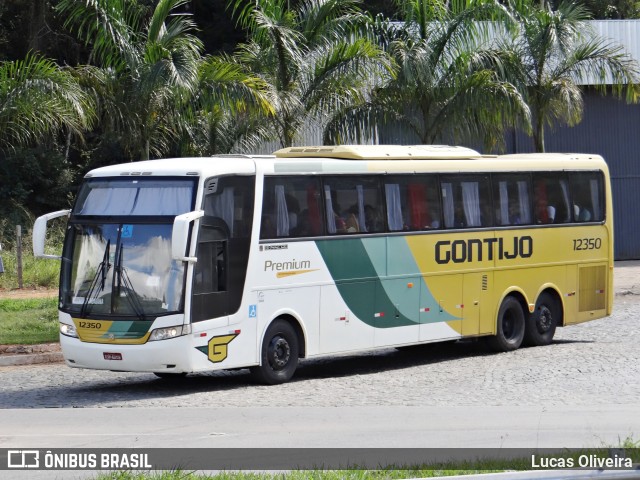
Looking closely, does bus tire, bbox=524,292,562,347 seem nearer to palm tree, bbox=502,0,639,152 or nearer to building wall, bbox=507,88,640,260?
palm tree, bbox=502,0,639,152

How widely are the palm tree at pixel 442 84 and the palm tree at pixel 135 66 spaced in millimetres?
4050

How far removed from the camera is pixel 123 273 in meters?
14.8

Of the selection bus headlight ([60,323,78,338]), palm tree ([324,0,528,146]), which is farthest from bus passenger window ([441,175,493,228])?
bus headlight ([60,323,78,338])

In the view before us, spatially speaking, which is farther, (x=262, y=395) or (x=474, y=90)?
(x=474, y=90)

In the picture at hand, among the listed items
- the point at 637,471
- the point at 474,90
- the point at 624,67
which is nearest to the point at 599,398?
the point at 637,471

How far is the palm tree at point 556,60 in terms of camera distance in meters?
28.5

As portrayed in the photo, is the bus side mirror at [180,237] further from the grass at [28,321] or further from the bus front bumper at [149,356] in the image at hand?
the grass at [28,321]

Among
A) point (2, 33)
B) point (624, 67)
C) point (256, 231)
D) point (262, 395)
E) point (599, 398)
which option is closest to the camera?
point (599, 398)

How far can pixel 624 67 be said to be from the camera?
2848 centimetres

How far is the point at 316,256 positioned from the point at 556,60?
15207mm

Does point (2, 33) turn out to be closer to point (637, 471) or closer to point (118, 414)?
point (118, 414)

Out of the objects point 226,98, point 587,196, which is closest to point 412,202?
point 587,196

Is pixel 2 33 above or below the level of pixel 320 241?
above

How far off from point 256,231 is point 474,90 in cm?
1136
